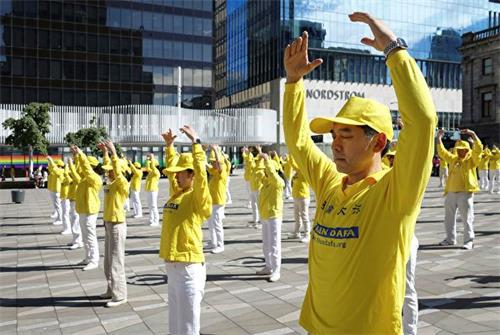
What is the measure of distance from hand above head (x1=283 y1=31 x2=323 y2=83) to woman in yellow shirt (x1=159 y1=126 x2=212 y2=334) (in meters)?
2.79

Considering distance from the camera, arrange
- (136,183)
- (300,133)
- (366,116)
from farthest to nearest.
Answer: (136,183) < (300,133) < (366,116)

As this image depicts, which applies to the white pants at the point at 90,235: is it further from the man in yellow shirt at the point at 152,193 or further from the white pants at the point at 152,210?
the white pants at the point at 152,210

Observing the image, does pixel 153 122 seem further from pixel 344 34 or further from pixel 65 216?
pixel 65 216

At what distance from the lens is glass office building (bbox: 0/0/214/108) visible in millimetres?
50031

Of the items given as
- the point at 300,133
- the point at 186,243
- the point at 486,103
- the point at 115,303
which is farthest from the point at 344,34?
the point at 300,133

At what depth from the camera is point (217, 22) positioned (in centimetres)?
7769

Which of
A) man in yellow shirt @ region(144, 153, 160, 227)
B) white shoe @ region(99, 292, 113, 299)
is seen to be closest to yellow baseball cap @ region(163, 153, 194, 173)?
white shoe @ region(99, 292, 113, 299)

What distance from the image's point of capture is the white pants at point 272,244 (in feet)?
29.0

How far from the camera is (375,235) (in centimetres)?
229

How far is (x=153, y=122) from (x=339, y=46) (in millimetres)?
26110

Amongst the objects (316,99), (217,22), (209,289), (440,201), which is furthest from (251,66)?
(209,289)

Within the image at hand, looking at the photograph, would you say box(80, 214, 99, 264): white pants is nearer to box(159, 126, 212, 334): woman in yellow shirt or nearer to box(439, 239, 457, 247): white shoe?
box(159, 126, 212, 334): woman in yellow shirt

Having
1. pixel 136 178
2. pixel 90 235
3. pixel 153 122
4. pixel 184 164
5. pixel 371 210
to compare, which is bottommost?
pixel 90 235

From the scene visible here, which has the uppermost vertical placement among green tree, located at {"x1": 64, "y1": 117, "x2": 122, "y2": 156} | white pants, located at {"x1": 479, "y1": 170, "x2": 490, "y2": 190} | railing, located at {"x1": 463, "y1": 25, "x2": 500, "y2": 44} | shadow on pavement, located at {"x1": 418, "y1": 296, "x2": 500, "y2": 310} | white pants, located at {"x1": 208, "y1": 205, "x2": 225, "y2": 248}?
railing, located at {"x1": 463, "y1": 25, "x2": 500, "y2": 44}
